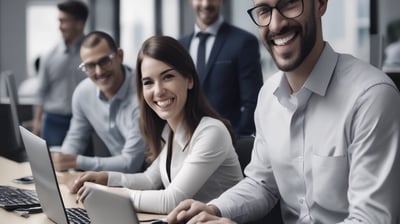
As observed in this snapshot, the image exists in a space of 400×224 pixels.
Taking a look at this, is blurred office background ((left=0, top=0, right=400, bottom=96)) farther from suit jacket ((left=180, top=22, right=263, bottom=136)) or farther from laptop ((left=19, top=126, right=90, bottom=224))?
laptop ((left=19, top=126, right=90, bottom=224))

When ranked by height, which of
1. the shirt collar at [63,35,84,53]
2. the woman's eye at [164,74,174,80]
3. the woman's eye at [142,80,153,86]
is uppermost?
the woman's eye at [164,74,174,80]

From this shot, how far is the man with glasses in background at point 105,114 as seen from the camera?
11.0ft

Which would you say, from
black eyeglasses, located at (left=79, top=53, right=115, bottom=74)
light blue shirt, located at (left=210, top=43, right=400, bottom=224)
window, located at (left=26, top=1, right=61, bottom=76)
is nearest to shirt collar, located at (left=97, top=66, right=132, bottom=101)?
black eyeglasses, located at (left=79, top=53, right=115, bottom=74)

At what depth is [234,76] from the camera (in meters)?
3.95

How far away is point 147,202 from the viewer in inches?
98.0

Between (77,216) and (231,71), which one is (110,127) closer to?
(231,71)

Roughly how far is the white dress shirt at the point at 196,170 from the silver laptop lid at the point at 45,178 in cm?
32

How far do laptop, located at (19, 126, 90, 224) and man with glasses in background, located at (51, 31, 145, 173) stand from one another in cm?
90

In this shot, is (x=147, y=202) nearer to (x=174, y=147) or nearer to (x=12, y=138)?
(x=174, y=147)

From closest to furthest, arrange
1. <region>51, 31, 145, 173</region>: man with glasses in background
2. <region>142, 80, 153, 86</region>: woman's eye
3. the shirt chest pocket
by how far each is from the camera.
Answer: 1. the shirt chest pocket
2. <region>142, 80, 153, 86</region>: woman's eye
3. <region>51, 31, 145, 173</region>: man with glasses in background

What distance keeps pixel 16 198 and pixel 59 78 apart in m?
2.59

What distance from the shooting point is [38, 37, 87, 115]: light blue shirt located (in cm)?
518

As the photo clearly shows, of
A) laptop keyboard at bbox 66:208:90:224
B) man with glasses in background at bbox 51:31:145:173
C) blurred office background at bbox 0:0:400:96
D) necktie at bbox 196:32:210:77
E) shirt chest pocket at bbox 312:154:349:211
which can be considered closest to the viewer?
shirt chest pocket at bbox 312:154:349:211

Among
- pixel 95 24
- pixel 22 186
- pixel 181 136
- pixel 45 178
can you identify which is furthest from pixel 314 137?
pixel 95 24
